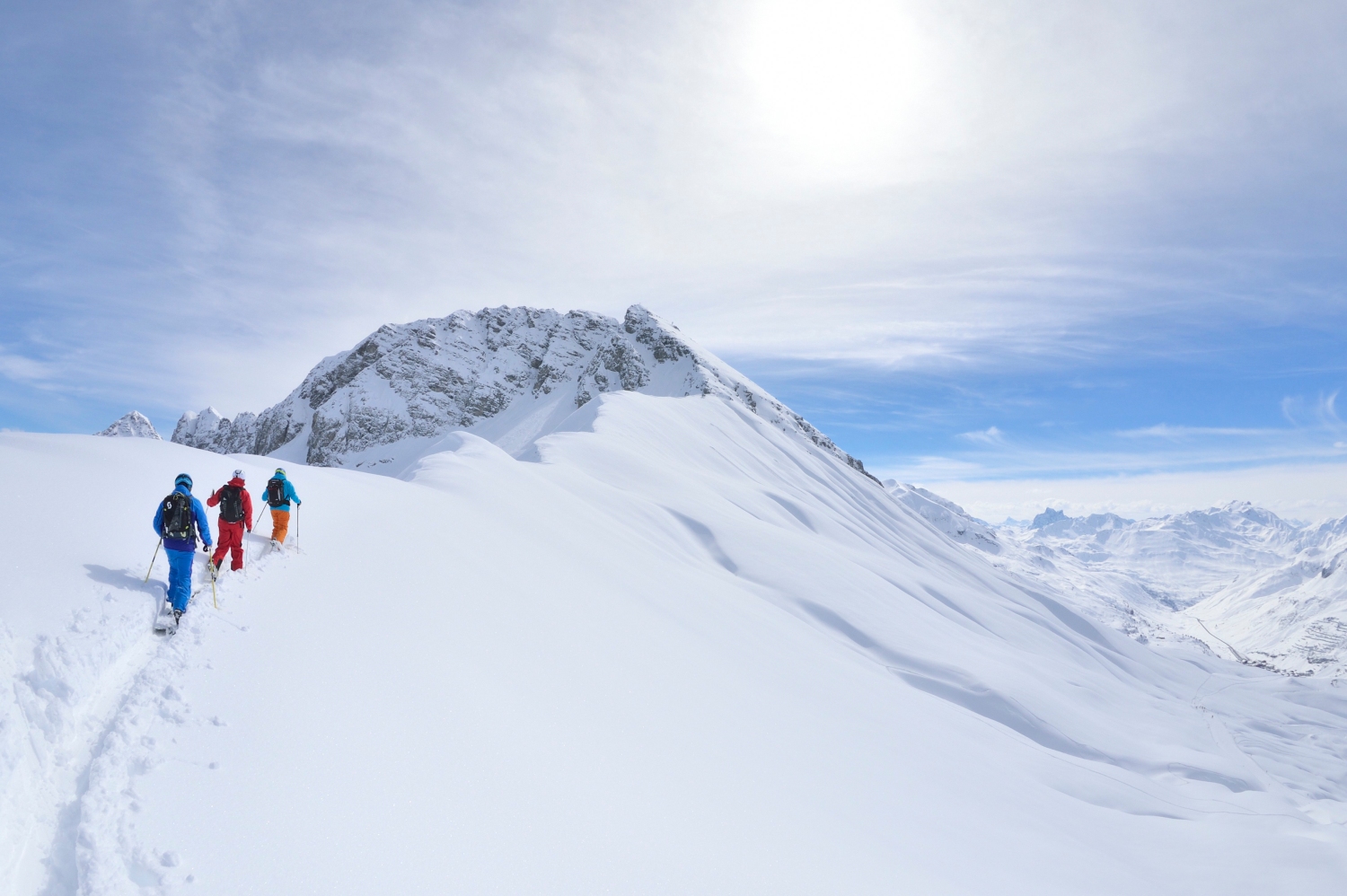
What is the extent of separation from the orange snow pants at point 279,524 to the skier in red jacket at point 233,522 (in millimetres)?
1003

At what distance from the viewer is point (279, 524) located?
11.0 m

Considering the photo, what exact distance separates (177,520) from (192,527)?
254 mm

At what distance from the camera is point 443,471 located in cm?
2223

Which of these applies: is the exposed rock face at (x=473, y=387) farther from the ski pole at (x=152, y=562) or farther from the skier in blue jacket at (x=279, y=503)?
the ski pole at (x=152, y=562)

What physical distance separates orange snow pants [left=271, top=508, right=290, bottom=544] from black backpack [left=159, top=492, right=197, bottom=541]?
246cm

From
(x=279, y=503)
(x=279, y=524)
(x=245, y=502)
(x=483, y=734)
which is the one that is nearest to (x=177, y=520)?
(x=245, y=502)

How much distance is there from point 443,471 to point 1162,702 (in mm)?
88999

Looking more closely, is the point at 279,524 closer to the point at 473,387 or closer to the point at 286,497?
the point at 286,497

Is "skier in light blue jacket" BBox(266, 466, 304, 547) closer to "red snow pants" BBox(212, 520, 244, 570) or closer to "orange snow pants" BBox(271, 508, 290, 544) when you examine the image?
"orange snow pants" BBox(271, 508, 290, 544)

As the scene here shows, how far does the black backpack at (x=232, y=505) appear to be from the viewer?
9.57m

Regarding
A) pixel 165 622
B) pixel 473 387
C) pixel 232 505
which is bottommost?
pixel 165 622

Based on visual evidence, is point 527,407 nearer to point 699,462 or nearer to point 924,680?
point 699,462

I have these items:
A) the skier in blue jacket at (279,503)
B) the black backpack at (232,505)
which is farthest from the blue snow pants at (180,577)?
the skier in blue jacket at (279,503)

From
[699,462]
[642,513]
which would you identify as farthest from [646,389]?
[642,513]
